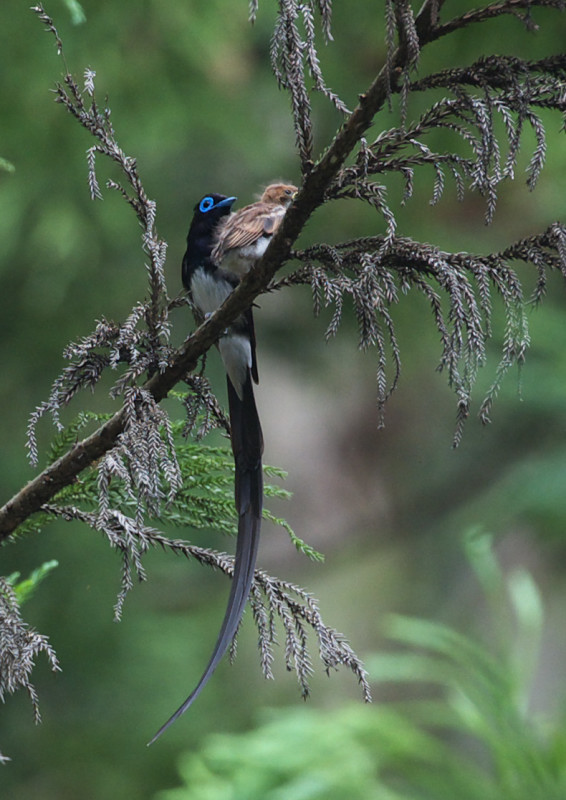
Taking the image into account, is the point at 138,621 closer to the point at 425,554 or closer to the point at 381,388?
the point at 425,554

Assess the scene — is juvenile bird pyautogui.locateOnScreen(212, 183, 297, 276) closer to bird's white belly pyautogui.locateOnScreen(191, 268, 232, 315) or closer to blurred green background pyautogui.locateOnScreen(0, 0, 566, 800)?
bird's white belly pyautogui.locateOnScreen(191, 268, 232, 315)

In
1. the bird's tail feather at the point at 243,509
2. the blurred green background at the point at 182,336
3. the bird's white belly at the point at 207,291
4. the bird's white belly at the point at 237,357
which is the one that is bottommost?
the bird's tail feather at the point at 243,509

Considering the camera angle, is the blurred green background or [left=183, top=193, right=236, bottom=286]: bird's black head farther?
the blurred green background

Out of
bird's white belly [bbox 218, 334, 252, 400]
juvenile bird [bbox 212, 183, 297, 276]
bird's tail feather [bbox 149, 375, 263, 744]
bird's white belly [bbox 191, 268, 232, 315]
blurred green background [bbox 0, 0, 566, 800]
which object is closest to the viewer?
bird's tail feather [bbox 149, 375, 263, 744]

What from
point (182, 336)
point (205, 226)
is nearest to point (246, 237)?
point (205, 226)

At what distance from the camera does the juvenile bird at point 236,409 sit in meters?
1.43

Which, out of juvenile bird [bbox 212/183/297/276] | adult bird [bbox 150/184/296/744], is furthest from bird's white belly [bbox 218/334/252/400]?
juvenile bird [bbox 212/183/297/276]

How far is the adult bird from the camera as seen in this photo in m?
1.44

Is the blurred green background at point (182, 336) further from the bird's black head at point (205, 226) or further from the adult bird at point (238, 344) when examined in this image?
the bird's black head at point (205, 226)

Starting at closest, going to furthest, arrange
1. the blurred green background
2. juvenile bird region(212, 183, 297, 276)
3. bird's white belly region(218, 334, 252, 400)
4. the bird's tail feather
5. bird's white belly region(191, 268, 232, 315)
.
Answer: the bird's tail feather, juvenile bird region(212, 183, 297, 276), bird's white belly region(218, 334, 252, 400), bird's white belly region(191, 268, 232, 315), the blurred green background

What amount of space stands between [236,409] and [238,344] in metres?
0.39

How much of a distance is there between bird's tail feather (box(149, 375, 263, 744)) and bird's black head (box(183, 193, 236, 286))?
473 mm

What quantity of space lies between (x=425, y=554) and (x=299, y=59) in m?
6.03

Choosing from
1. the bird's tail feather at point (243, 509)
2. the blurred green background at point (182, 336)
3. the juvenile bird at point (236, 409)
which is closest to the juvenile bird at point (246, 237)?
the juvenile bird at point (236, 409)
